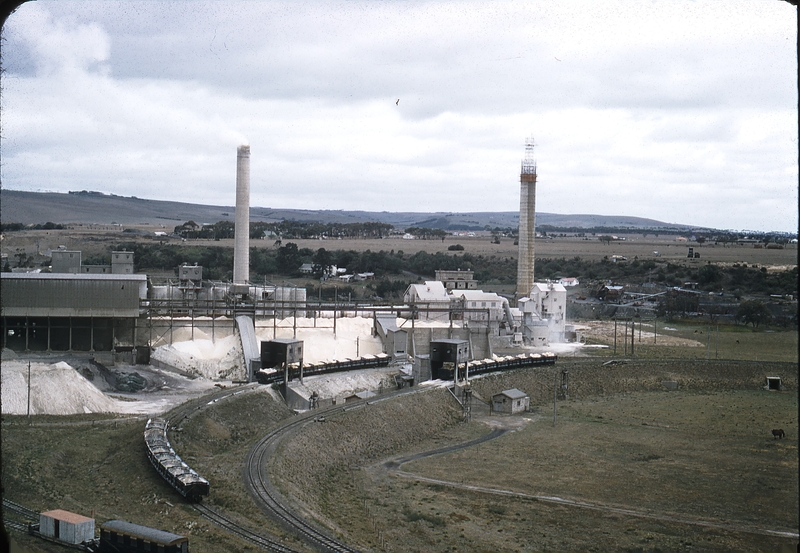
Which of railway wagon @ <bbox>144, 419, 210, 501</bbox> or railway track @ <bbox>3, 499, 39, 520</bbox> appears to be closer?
railway track @ <bbox>3, 499, 39, 520</bbox>

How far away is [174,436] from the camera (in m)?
28.1

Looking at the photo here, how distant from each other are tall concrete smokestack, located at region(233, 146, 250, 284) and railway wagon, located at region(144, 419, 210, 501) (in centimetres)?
3197

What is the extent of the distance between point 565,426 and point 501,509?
13.4 metres

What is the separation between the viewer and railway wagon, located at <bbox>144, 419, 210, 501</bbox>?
22031 millimetres

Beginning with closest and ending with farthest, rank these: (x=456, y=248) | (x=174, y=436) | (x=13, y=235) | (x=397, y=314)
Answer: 1. (x=174, y=436)
2. (x=397, y=314)
3. (x=13, y=235)
4. (x=456, y=248)

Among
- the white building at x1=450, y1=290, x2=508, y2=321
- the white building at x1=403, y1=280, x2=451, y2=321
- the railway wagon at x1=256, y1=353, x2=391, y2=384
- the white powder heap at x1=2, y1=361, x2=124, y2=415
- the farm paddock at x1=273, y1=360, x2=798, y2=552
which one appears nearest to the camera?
the farm paddock at x1=273, y1=360, x2=798, y2=552

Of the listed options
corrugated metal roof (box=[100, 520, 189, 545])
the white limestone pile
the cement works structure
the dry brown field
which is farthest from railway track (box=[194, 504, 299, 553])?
the dry brown field

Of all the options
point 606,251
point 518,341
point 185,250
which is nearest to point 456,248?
point 606,251

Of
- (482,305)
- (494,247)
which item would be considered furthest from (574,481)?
(494,247)

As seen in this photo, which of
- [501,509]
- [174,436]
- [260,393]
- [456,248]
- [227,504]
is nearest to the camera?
[227,504]

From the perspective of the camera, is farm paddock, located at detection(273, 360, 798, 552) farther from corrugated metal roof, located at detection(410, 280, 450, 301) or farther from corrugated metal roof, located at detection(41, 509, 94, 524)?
corrugated metal roof, located at detection(410, 280, 450, 301)

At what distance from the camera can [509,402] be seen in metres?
40.5

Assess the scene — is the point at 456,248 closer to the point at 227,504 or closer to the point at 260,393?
the point at 260,393

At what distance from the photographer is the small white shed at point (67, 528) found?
57.6ft
